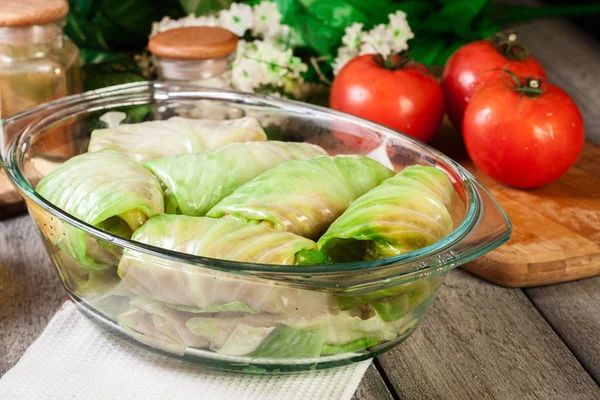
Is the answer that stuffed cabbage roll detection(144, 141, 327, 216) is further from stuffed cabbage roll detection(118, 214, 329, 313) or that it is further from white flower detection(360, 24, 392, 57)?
white flower detection(360, 24, 392, 57)

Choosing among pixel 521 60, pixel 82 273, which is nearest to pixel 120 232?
pixel 82 273

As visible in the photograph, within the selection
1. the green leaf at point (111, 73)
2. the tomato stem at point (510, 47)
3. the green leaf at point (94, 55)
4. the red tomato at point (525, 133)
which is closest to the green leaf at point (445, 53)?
the tomato stem at point (510, 47)

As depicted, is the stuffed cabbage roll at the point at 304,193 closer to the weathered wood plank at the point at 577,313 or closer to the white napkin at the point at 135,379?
the white napkin at the point at 135,379

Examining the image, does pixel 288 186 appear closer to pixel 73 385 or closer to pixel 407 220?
pixel 407 220

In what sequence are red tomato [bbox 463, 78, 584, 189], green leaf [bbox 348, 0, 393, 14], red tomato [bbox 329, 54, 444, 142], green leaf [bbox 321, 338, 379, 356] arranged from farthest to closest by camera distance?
green leaf [bbox 348, 0, 393, 14] < red tomato [bbox 329, 54, 444, 142] < red tomato [bbox 463, 78, 584, 189] < green leaf [bbox 321, 338, 379, 356]

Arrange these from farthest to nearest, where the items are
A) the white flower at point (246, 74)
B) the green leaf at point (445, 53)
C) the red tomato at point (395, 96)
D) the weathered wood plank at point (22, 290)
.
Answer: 1. the green leaf at point (445, 53)
2. the white flower at point (246, 74)
3. the red tomato at point (395, 96)
4. the weathered wood plank at point (22, 290)

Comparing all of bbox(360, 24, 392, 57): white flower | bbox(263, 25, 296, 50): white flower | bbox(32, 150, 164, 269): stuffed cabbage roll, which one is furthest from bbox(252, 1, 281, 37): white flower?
bbox(32, 150, 164, 269): stuffed cabbage roll
